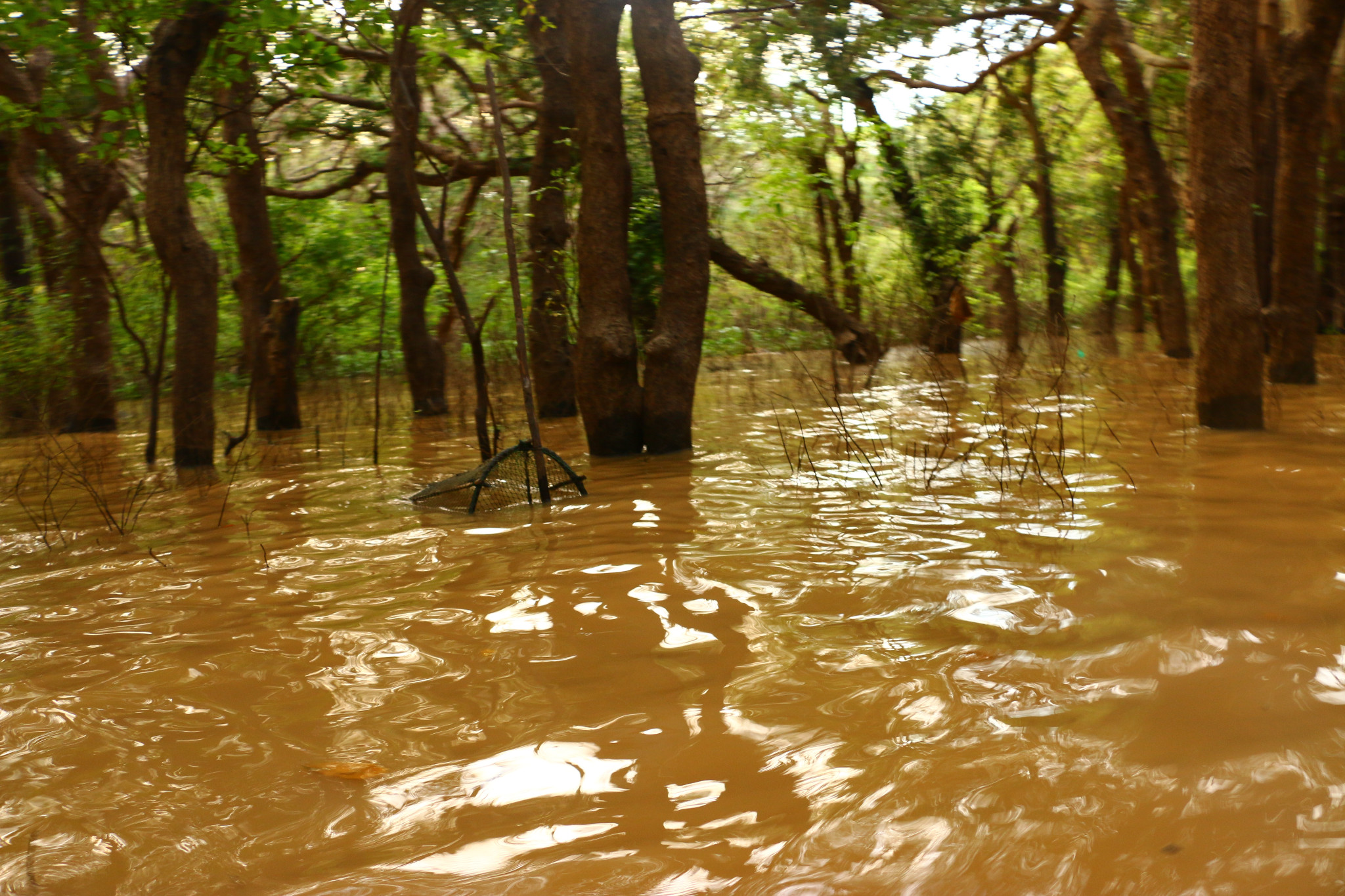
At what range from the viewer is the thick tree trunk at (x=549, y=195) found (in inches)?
364

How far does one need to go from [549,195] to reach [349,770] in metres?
7.74

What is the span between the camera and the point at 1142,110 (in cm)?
1136

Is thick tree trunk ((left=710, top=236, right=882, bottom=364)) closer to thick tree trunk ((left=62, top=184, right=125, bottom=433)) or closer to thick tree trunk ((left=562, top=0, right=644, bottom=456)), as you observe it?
thick tree trunk ((left=562, top=0, right=644, bottom=456))

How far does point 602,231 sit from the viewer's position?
23.5 feet

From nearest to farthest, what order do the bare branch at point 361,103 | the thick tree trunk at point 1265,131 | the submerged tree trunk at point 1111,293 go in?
the thick tree trunk at point 1265,131, the bare branch at point 361,103, the submerged tree trunk at point 1111,293

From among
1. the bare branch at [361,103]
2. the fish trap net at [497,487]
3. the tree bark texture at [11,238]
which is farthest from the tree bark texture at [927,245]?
the tree bark texture at [11,238]

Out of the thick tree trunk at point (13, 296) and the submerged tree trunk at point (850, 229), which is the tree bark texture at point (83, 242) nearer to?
the thick tree trunk at point (13, 296)

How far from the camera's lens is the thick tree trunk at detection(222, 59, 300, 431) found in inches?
414

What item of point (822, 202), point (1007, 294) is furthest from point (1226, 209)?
point (822, 202)

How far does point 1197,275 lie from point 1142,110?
6.02 metres

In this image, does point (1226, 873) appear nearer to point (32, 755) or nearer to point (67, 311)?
point (32, 755)

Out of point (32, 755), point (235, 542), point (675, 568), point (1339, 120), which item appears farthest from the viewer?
point (1339, 120)

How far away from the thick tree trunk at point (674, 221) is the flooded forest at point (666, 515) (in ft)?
0.11

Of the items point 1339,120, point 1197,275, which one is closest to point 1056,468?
point 1197,275
